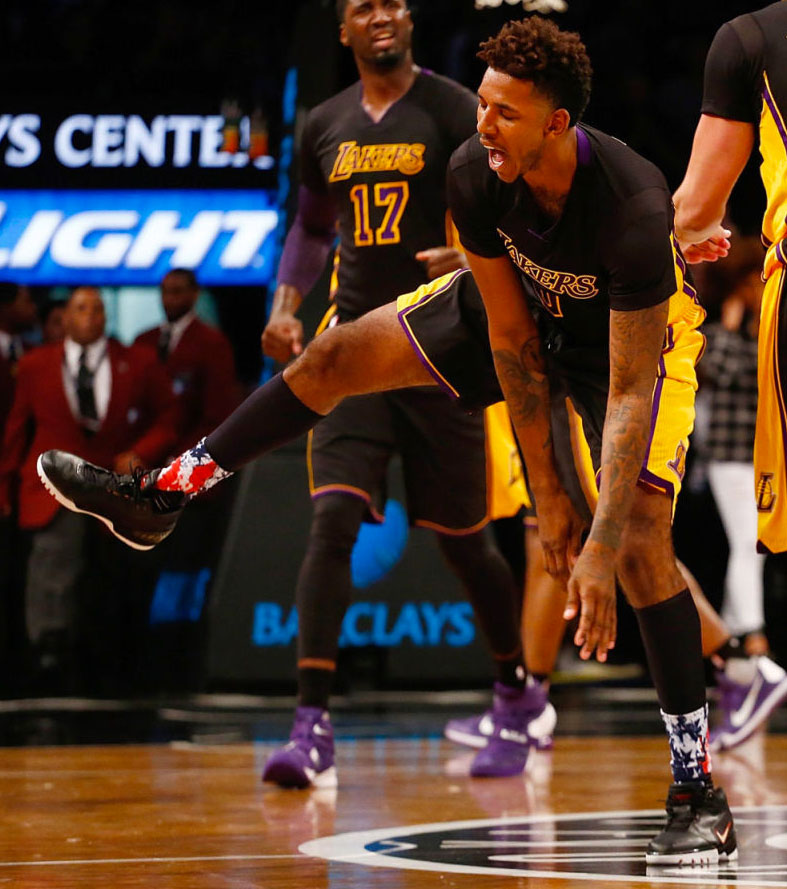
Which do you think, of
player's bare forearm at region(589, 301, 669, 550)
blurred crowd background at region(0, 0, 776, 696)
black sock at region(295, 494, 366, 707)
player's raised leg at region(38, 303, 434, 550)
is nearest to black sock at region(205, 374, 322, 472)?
player's raised leg at region(38, 303, 434, 550)

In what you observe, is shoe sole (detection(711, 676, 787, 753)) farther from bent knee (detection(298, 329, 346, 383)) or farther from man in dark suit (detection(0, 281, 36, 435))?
man in dark suit (detection(0, 281, 36, 435))

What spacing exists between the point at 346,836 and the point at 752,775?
161cm

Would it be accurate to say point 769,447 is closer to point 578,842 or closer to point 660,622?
point 660,622

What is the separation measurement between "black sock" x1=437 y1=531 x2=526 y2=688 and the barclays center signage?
4110 millimetres

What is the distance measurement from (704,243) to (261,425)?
1044mm

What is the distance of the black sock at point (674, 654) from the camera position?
133 inches

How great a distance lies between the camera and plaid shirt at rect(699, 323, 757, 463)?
7.31 meters

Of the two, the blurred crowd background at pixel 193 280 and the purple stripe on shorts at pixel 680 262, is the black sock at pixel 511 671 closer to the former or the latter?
the blurred crowd background at pixel 193 280

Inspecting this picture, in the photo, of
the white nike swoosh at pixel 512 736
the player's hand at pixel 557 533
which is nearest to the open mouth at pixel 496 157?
the player's hand at pixel 557 533

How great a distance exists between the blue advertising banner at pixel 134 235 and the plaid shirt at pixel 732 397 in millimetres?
2587

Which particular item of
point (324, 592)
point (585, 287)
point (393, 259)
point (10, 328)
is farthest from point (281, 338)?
point (10, 328)

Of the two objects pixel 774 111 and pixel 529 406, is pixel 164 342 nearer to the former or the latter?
pixel 529 406

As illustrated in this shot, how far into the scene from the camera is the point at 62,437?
6.91 meters

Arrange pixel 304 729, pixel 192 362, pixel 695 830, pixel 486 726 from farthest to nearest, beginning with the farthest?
pixel 192 362 < pixel 486 726 < pixel 304 729 < pixel 695 830
